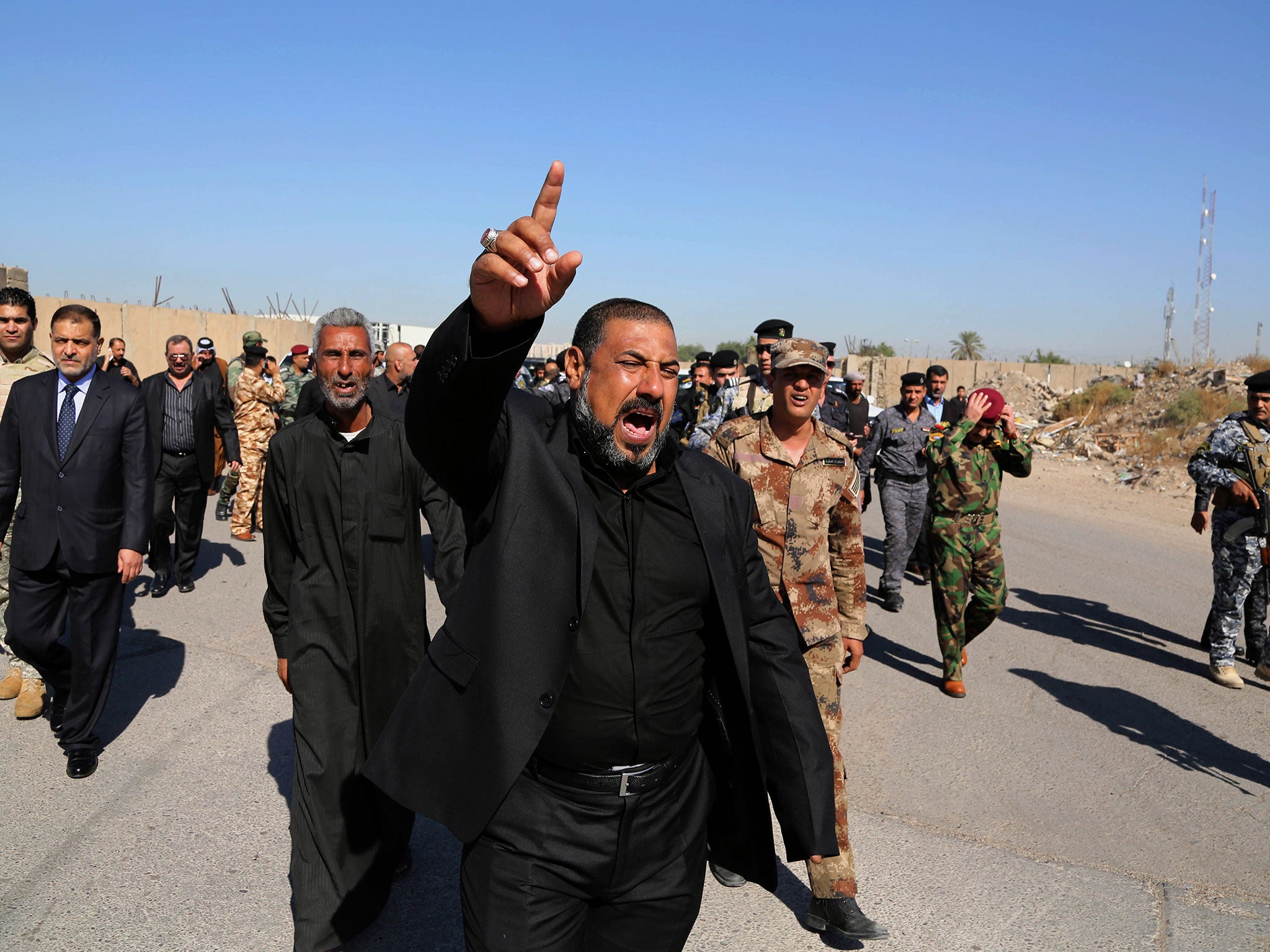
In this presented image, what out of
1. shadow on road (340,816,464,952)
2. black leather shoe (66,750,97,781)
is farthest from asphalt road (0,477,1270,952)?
black leather shoe (66,750,97,781)

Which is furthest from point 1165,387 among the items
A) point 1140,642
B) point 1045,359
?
point 1045,359

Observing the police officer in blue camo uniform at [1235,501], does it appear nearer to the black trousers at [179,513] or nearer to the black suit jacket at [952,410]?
the black suit jacket at [952,410]

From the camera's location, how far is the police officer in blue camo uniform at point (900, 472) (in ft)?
31.8

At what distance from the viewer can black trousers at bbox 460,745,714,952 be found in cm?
230

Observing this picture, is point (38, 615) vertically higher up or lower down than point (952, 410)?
lower down

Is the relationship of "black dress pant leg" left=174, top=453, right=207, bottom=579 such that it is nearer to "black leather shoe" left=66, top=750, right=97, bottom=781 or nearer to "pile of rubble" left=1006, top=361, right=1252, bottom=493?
"black leather shoe" left=66, top=750, right=97, bottom=781

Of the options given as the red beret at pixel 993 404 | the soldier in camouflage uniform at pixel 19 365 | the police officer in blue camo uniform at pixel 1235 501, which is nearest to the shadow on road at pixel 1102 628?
the police officer in blue camo uniform at pixel 1235 501

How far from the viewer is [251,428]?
39.0ft

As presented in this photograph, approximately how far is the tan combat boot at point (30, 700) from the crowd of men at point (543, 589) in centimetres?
1

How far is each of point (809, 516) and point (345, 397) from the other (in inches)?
80.6

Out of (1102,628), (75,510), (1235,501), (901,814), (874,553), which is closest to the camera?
(901,814)

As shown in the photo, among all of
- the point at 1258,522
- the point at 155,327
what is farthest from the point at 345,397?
the point at 155,327

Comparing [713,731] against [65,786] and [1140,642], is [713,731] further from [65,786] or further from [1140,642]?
[1140,642]

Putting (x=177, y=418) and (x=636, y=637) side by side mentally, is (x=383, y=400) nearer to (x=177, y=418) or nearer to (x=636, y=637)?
(x=636, y=637)
